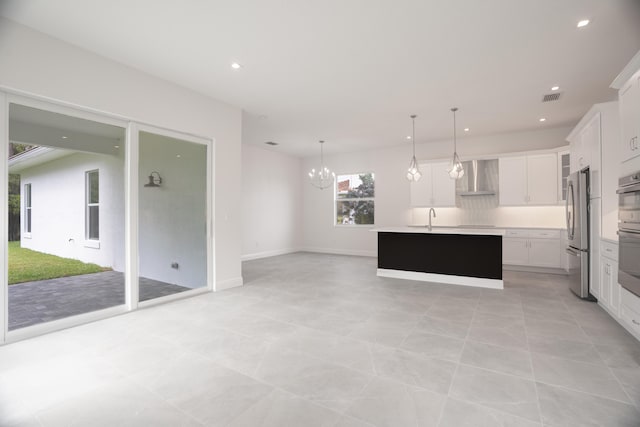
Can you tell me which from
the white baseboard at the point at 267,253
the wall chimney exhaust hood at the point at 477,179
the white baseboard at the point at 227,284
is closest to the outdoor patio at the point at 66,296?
the white baseboard at the point at 227,284

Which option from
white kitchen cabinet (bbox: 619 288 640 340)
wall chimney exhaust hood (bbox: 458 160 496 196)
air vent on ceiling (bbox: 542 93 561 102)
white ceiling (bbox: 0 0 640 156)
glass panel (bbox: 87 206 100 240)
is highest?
white ceiling (bbox: 0 0 640 156)

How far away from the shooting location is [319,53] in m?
3.27

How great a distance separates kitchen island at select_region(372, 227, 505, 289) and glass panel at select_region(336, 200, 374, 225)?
2.75 meters

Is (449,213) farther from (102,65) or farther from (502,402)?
(102,65)

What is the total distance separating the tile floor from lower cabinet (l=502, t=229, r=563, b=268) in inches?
84.4

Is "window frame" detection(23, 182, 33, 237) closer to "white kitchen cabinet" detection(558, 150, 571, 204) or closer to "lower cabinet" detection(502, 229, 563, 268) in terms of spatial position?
"lower cabinet" detection(502, 229, 563, 268)

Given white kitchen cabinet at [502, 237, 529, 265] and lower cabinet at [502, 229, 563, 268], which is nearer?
lower cabinet at [502, 229, 563, 268]

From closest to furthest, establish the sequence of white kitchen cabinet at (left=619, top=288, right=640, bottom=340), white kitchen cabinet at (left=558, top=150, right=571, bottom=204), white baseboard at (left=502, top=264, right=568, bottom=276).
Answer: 1. white kitchen cabinet at (left=619, top=288, right=640, bottom=340)
2. white baseboard at (left=502, top=264, right=568, bottom=276)
3. white kitchen cabinet at (left=558, top=150, right=571, bottom=204)

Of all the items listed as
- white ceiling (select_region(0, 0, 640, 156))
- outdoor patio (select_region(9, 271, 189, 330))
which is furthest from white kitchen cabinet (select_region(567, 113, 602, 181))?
outdoor patio (select_region(9, 271, 189, 330))

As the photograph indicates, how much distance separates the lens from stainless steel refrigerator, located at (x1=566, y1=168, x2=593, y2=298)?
3.92 metres

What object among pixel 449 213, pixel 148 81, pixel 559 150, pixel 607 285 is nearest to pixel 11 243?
pixel 148 81

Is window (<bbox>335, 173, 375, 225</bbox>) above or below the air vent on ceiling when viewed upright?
below

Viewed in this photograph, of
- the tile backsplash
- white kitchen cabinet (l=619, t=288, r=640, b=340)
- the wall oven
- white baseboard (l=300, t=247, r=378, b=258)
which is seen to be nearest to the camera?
the wall oven

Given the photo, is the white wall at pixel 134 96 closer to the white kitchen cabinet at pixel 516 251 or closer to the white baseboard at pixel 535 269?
the white kitchen cabinet at pixel 516 251
